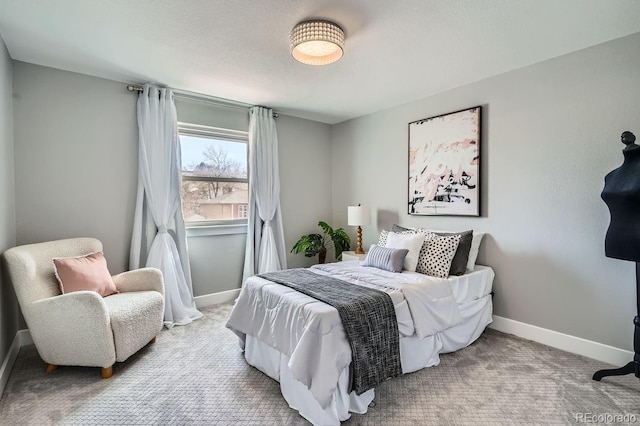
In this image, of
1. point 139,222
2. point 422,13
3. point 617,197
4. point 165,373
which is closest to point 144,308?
point 165,373

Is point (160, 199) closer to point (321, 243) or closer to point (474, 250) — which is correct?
point (321, 243)

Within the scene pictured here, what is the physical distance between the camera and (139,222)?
3312 mm

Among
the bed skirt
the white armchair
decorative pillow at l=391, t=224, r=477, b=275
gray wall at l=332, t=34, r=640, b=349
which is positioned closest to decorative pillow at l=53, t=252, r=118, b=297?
the white armchair

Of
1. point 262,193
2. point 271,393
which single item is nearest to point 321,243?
point 262,193

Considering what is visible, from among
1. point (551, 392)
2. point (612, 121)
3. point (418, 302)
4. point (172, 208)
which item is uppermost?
point (612, 121)

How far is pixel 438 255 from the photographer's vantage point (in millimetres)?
2898

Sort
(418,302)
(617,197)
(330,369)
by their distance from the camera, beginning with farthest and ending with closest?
1. (418,302)
2. (617,197)
3. (330,369)

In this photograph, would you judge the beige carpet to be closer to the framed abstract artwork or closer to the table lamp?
the framed abstract artwork

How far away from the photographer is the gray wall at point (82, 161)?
9.36 ft

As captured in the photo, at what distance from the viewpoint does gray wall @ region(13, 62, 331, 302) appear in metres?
2.85

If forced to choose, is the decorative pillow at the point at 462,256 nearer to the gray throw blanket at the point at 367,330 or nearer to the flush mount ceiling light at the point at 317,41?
the gray throw blanket at the point at 367,330

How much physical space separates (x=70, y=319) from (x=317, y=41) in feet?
8.56

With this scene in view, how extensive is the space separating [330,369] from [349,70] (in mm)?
2542

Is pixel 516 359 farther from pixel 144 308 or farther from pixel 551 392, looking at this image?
pixel 144 308
